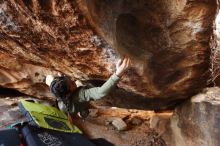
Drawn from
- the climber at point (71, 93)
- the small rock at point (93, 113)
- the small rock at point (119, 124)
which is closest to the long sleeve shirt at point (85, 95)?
the climber at point (71, 93)

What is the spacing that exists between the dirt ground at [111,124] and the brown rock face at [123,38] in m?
1.31

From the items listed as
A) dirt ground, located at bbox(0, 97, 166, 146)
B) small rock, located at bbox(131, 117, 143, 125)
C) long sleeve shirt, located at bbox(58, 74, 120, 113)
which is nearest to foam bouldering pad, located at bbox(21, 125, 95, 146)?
long sleeve shirt, located at bbox(58, 74, 120, 113)

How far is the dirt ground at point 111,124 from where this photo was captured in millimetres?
5250

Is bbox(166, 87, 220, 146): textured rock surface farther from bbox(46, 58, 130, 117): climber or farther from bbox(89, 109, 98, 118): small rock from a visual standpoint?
bbox(89, 109, 98, 118): small rock

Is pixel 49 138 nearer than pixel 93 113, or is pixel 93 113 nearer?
pixel 49 138

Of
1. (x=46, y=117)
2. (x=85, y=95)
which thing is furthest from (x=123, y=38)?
(x=46, y=117)

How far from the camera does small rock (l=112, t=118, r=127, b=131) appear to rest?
5.63 metres

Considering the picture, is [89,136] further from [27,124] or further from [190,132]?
[190,132]

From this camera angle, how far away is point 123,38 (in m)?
3.50

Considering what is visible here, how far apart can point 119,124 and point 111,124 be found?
0.84 ft

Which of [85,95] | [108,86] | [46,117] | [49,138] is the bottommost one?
[49,138]

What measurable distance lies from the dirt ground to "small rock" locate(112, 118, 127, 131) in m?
0.06

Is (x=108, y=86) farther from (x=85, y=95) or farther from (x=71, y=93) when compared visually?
(x=71, y=93)

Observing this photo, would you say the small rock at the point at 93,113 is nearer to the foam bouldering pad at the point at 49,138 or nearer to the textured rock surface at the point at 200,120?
the foam bouldering pad at the point at 49,138
